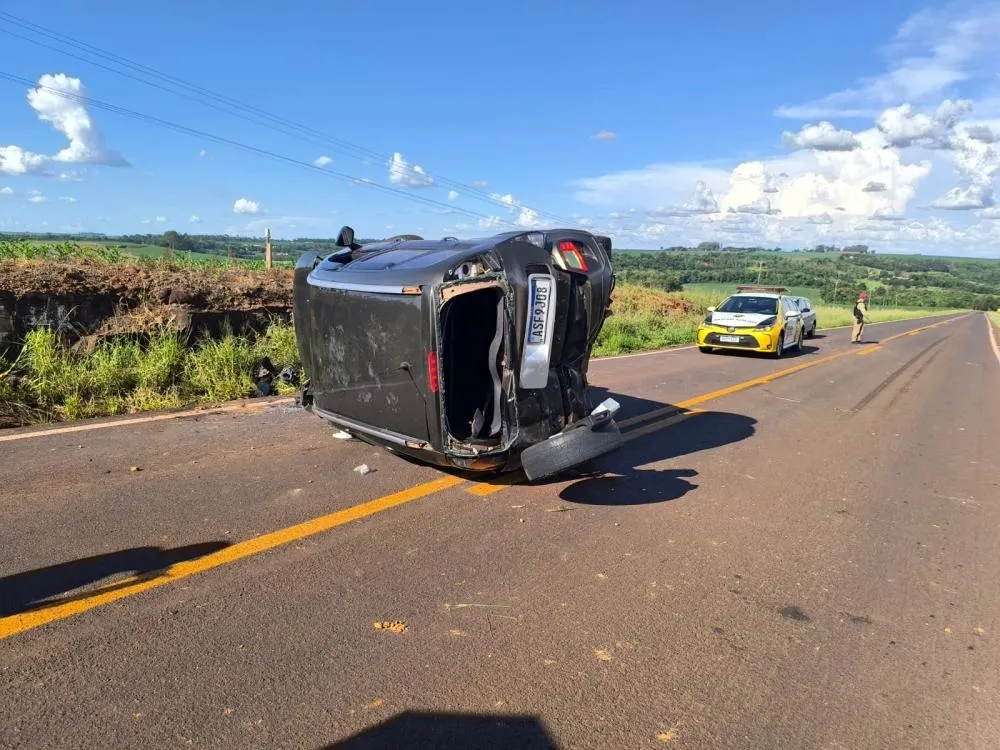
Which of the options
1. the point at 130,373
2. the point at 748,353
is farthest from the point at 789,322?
the point at 130,373

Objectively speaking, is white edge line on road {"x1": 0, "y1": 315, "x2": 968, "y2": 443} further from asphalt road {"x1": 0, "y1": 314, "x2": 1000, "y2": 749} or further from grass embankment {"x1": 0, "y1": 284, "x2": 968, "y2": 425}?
grass embankment {"x1": 0, "y1": 284, "x2": 968, "y2": 425}

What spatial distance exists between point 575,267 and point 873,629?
2.96 m

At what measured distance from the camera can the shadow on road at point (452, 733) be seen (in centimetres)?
245

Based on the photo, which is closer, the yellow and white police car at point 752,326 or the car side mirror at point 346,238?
the car side mirror at point 346,238

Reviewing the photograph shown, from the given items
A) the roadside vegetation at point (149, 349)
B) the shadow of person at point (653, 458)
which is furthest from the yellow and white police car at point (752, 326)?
the shadow of person at point (653, 458)

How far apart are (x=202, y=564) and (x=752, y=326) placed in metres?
14.8

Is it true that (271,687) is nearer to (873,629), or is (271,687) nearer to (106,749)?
(106,749)

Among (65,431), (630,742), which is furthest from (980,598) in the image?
(65,431)

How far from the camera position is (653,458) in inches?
254

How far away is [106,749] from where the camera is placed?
2342mm

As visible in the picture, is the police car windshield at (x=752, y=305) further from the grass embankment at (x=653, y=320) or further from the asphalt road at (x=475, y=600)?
the asphalt road at (x=475, y=600)

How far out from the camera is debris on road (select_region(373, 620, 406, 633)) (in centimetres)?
319

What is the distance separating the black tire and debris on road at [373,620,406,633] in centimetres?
162

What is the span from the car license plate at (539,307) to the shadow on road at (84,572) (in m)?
2.35
